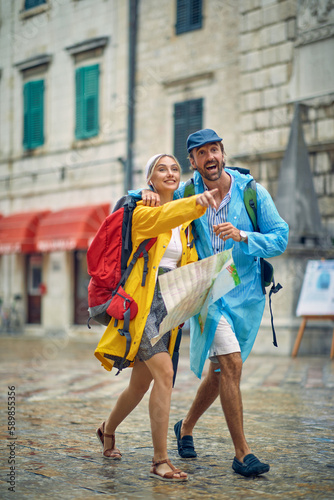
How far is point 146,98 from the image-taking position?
Answer: 18.1 m

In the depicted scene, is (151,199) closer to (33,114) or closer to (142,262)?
(142,262)

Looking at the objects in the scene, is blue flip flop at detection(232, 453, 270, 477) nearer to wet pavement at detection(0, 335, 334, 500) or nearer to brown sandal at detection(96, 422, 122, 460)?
wet pavement at detection(0, 335, 334, 500)

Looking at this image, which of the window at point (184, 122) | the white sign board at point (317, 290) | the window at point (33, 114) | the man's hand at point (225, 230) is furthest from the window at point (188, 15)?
the man's hand at point (225, 230)

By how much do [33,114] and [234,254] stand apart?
17.7 metres

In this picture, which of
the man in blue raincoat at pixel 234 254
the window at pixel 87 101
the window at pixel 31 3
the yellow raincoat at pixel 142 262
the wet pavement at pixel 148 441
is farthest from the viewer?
the window at pixel 31 3

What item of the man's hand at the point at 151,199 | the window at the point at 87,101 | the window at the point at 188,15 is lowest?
the man's hand at the point at 151,199

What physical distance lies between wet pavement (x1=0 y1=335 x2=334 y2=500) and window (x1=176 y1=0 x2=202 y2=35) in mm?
9932

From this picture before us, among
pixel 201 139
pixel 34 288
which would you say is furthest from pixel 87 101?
pixel 201 139

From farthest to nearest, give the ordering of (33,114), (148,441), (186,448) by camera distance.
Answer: (33,114)
(148,441)
(186,448)

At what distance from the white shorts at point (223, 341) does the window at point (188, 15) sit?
13544 millimetres

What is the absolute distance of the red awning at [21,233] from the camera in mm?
20305

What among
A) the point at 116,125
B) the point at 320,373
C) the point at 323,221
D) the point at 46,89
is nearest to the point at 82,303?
the point at 116,125

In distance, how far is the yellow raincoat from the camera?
3945 millimetres

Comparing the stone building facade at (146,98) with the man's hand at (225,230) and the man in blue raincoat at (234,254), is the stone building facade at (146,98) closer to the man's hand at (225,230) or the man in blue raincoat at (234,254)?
the man in blue raincoat at (234,254)
